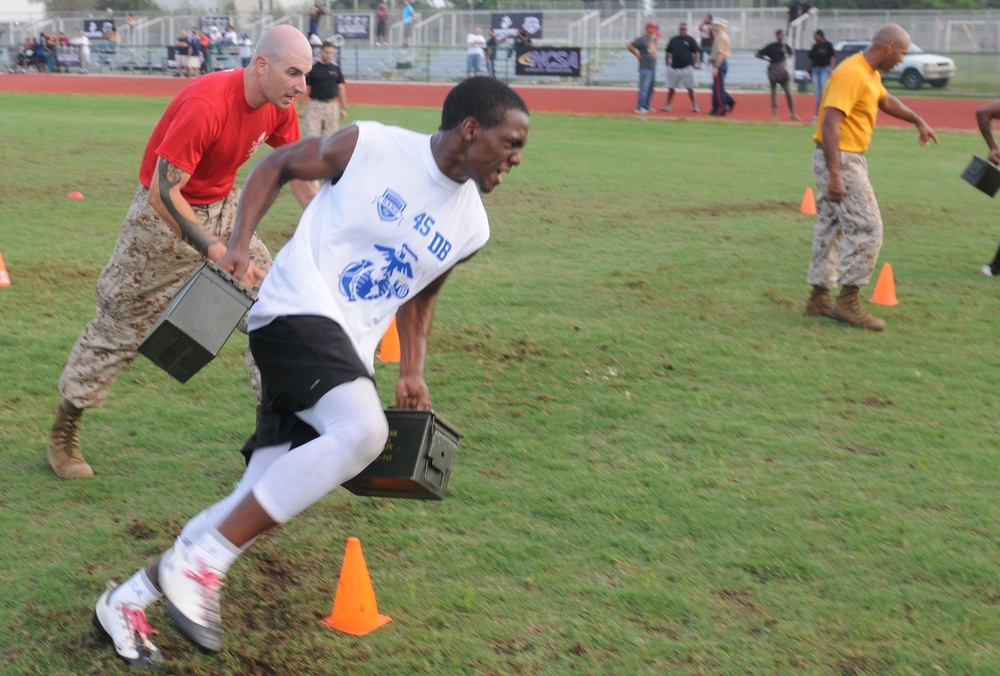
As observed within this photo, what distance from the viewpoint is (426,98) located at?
1292 inches

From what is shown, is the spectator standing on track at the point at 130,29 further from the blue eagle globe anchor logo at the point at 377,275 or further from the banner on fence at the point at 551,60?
the blue eagle globe anchor logo at the point at 377,275

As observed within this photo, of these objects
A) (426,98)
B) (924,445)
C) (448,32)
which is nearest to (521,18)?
(448,32)

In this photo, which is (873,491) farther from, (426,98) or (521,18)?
(521,18)

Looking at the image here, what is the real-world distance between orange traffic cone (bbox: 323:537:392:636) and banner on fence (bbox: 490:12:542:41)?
39.3 meters

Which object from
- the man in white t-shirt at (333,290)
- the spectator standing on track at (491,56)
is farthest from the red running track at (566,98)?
the man in white t-shirt at (333,290)

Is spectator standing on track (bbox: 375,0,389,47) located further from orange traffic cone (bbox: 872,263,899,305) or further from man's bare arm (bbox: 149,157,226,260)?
man's bare arm (bbox: 149,157,226,260)

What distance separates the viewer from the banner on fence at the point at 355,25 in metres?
47.2

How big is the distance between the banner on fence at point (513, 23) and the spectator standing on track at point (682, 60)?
15332mm

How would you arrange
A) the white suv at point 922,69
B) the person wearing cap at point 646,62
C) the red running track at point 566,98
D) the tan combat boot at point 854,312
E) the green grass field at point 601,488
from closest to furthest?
the green grass field at point 601,488 < the tan combat boot at point 854,312 < the person wearing cap at point 646,62 < the red running track at point 566,98 < the white suv at point 922,69

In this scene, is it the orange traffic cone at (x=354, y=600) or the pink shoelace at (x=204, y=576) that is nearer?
the pink shoelace at (x=204, y=576)

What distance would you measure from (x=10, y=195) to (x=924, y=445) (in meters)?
11.4

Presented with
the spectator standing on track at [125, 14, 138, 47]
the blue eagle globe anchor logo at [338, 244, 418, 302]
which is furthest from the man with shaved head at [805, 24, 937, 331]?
the spectator standing on track at [125, 14, 138, 47]

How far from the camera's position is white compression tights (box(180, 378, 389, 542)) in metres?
3.36

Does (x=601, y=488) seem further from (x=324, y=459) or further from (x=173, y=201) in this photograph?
(x=173, y=201)
